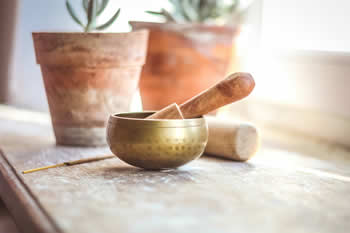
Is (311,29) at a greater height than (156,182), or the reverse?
(311,29)

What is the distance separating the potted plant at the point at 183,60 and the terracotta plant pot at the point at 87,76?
0.35 metres

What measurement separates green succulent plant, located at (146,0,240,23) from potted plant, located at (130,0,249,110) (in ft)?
0.83

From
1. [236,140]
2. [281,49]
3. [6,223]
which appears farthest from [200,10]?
[6,223]

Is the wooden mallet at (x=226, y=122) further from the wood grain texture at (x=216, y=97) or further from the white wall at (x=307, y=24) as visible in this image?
the white wall at (x=307, y=24)

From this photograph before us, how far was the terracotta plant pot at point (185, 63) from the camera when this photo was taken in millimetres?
1771

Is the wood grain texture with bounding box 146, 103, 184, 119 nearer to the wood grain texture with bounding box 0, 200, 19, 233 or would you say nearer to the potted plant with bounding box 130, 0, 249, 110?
the wood grain texture with bounding box 0, 200, 19, 233

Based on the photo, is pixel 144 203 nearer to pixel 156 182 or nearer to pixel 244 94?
pixel 156 182

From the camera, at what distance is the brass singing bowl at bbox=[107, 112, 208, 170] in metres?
0.99

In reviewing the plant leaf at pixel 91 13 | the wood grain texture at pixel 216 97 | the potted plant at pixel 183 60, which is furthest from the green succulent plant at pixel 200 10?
the wood grain texture at pixel 216 97

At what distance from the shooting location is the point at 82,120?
1.39 meters

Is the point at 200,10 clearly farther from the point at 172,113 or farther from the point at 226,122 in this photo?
A: the point at 172,113

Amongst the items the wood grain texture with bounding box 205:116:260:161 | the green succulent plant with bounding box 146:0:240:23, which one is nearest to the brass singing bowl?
the wood grain texture with bounding box 205:116:260:161

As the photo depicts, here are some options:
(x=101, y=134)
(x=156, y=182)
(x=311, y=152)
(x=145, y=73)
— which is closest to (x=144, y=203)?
(x=156, y=182)

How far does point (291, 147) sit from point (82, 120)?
0.69 metres
